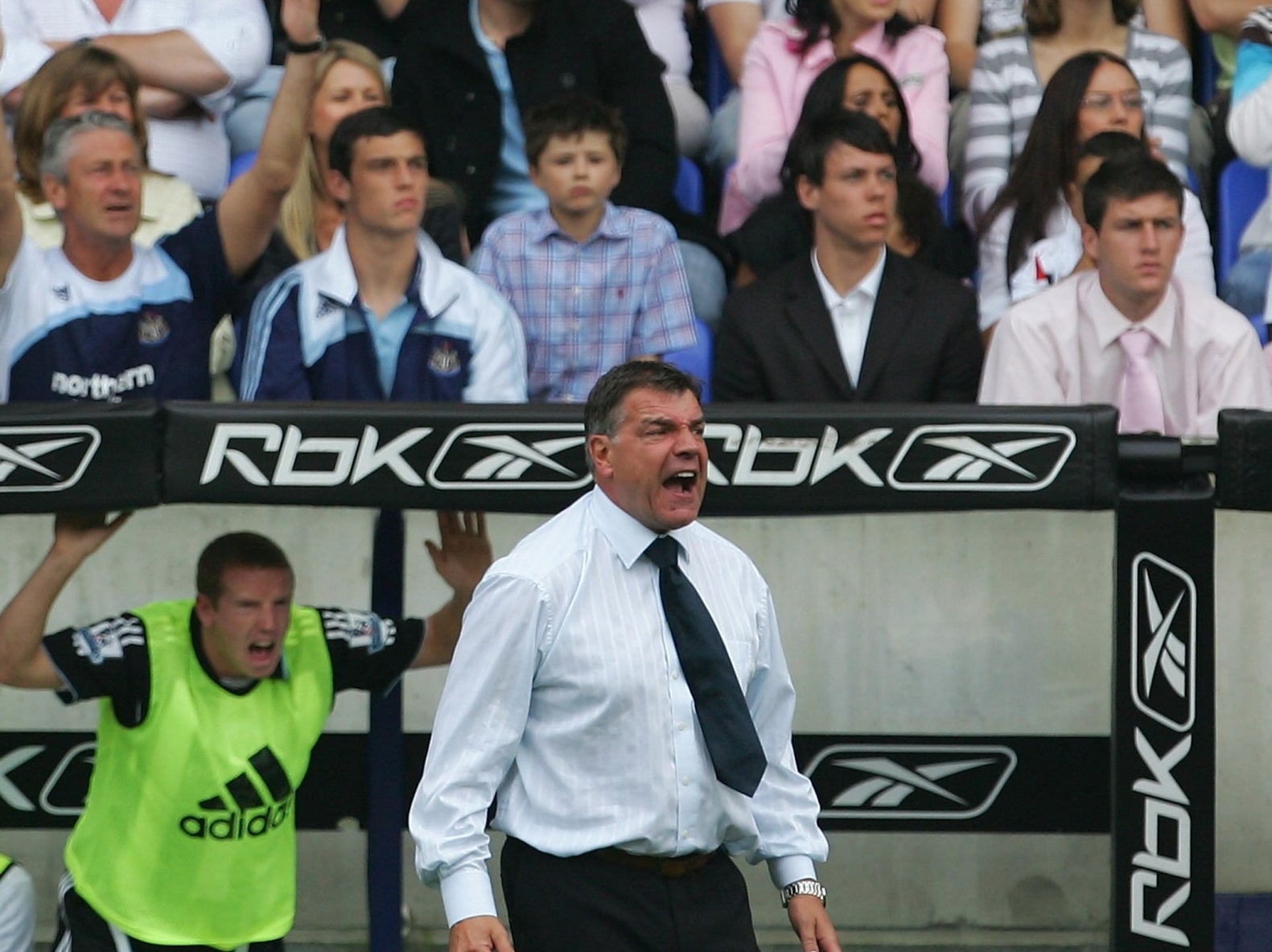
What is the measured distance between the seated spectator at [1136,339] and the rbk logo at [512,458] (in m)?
1.43

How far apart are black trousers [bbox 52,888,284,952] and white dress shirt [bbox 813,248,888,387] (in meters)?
2.33

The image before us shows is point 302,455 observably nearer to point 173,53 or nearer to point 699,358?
point 699,358

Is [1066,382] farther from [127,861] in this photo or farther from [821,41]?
[127,861]

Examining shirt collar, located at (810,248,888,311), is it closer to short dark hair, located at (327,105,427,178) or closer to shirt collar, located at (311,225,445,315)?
shirt collar, located at (311,225,445,315)

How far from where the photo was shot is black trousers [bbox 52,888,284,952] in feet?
15.3

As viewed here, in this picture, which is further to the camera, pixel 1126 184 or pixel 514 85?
pixel 514 85

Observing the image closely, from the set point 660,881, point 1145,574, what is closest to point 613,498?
point 660,881

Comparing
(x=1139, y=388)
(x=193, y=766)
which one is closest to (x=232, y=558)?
(x=193, y=766)

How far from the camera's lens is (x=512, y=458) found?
4273 millimetres

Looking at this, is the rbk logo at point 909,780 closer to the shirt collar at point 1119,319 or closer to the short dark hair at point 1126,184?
the shirt collar at point 1119,319

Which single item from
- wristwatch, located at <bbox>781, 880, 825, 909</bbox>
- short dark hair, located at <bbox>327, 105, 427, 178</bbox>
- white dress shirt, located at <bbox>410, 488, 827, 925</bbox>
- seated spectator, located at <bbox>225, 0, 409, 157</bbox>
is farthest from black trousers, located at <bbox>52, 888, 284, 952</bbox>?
seated spectator, located at <bbox>225, 0, 409, 157</bbox>

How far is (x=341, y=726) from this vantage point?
18.2 ft

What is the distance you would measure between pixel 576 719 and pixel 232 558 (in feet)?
4.84

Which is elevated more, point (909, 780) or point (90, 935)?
point (909, 780)
